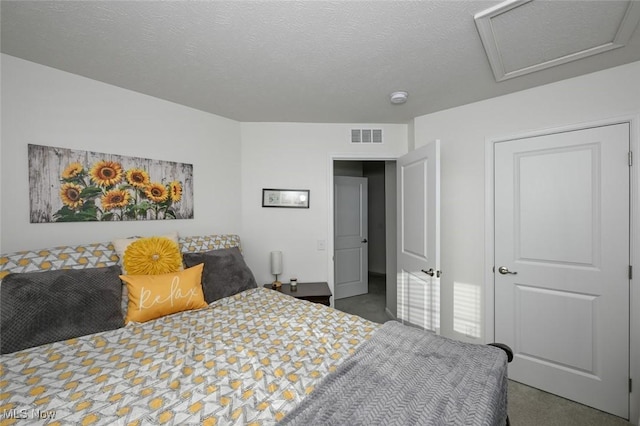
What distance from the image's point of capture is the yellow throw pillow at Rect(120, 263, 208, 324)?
5.42 ft

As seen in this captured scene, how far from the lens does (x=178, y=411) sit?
35.7 inches

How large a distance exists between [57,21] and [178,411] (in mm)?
2002

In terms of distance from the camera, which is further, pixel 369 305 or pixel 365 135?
pixel 369 305

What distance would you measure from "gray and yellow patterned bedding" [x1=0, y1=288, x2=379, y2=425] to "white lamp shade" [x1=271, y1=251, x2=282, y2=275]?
1.23m

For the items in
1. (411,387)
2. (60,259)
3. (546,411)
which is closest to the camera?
(411,387)

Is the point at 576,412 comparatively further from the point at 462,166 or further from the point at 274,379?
the point at 274,379

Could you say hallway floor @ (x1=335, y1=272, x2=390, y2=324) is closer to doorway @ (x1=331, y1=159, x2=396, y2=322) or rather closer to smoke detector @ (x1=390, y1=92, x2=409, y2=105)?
doorway @ (x1=331, y1=159, x2=396, y2=322)

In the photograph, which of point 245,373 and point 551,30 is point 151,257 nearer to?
point 245,373

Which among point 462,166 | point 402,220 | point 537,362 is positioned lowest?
point 537,362

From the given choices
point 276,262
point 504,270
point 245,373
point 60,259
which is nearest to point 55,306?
point 60,259

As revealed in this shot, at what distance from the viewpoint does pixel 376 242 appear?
6.48m

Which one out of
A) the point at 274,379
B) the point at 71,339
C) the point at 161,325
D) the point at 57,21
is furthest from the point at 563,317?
the point at 57,21

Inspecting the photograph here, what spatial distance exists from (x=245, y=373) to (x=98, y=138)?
6.90 feet

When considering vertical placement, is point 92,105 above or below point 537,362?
above
